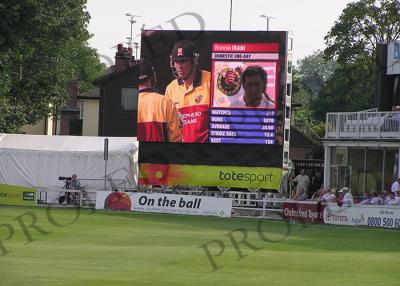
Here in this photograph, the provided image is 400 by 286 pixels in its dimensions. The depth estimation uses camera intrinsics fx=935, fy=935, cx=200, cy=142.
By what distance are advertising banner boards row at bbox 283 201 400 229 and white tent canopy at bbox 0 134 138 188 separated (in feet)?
39.1

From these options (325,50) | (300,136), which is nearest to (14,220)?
(325,50)

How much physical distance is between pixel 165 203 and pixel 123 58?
1167 inches

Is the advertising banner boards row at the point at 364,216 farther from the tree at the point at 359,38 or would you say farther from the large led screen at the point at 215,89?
the tree at the point at 359,38

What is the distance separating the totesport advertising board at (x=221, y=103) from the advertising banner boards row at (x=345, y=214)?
2215mm

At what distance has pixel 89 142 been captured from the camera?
2029 inches

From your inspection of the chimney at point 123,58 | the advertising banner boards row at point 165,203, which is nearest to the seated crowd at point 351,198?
the advertising banner boards row at point 165,203

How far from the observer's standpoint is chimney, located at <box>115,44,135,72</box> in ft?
231

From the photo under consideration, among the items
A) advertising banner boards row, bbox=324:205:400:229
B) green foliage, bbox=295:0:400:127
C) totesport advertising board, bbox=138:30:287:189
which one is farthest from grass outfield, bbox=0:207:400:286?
green foliage, bbox=295:0:400:127

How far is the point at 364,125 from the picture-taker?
47.1 m

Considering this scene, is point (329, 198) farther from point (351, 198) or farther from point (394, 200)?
point (394, 200)

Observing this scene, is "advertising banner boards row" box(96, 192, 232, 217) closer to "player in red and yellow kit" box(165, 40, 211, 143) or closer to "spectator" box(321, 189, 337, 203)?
"player in red and yellow kit" box(165, 40, 211, 143)

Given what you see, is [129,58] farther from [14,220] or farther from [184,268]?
[184,268]

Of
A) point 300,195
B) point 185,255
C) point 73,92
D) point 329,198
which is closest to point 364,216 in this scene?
point 329,198

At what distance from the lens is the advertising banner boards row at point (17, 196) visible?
46906 mm
